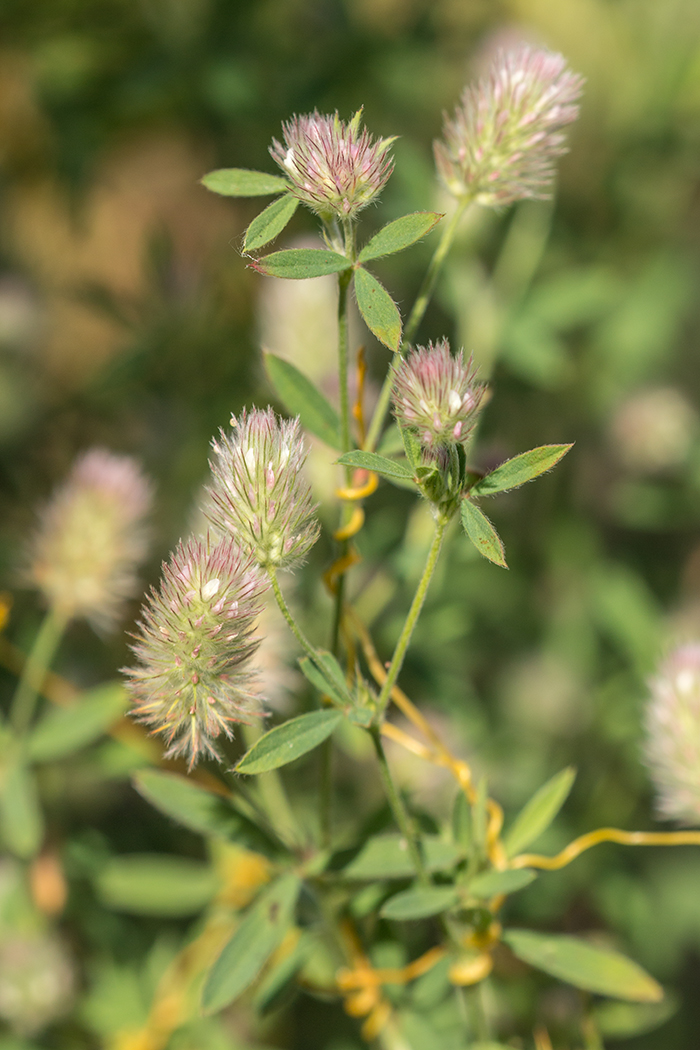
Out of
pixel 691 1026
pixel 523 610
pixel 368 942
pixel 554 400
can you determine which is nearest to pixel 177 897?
pixel 368 942

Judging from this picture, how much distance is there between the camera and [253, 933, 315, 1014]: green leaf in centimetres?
117

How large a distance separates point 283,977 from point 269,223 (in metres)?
0.88

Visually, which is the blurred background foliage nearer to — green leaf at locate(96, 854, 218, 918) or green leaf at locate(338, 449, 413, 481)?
green leaf at locate(96, 854, 218, 918)

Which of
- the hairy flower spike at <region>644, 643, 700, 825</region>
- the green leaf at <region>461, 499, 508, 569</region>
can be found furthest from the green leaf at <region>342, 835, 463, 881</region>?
the green leaf at <region>461, 499, 508, 569</region>

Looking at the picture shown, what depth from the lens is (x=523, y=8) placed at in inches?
111

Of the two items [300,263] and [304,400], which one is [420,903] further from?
[300,263]

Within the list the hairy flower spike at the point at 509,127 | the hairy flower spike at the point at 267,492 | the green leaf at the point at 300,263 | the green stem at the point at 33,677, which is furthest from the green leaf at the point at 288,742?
the green stem at the point at 33,677

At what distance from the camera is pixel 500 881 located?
1006mm

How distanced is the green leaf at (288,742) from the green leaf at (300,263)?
0.40 m

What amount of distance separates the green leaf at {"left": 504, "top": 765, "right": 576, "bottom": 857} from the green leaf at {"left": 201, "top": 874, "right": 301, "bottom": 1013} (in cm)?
26

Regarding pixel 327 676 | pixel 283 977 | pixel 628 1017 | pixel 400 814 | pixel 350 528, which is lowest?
pixel 628 1017

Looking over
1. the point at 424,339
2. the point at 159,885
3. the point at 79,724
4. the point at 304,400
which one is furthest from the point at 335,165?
the point at 424,339

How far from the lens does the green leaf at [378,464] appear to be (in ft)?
2.65

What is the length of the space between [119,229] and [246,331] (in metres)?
1.20
